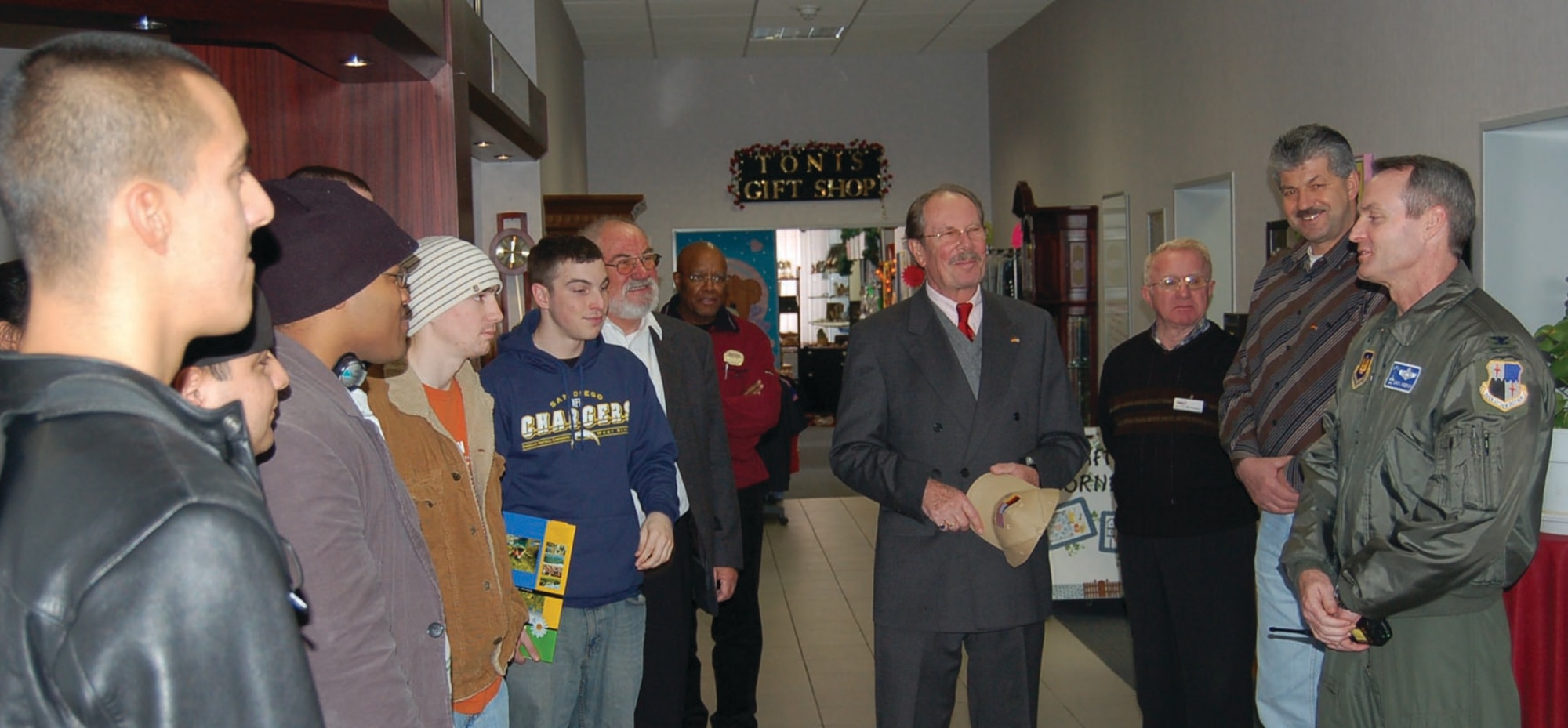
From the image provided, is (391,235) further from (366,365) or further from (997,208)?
(997,208)

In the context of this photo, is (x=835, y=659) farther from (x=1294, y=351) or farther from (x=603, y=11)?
(x=603, y=11)

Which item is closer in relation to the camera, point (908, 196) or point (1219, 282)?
point (1219, 282)

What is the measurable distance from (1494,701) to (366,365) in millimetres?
2286

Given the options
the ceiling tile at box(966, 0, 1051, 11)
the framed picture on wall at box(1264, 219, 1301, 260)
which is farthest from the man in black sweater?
the ceiling tile at box(966, 0, 1051, 11)

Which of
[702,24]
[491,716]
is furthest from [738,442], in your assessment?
[702,24]

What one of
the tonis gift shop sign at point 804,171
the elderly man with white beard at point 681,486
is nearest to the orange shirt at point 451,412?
the elderly man with white beard at point 681,486

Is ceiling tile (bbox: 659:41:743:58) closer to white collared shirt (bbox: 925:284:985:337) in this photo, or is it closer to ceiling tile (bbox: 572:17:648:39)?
ceiling tile (bbox: 572:17:648:39)

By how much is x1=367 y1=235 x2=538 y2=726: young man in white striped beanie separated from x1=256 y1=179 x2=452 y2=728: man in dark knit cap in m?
0.23

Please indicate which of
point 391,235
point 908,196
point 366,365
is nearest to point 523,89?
point 366,365

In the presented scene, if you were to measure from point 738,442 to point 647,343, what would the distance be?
984 mm

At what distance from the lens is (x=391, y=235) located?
1744 millimetres

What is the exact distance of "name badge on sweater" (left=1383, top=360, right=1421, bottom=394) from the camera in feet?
7.93

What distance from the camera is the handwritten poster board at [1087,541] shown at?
532cm

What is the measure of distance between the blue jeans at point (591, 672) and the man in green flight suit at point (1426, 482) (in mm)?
1543
